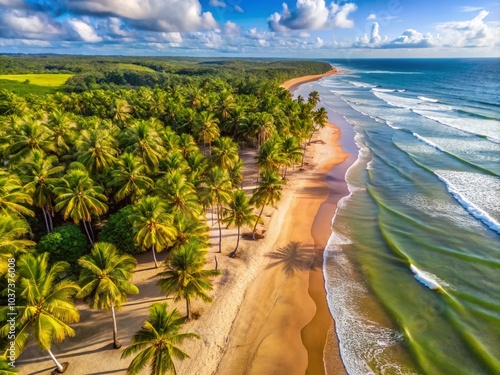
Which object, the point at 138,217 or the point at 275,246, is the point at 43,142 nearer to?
the point at 138,217

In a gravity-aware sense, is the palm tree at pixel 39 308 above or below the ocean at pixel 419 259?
above

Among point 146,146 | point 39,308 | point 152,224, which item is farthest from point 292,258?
point 39,308

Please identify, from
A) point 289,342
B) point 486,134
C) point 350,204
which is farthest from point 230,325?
point 486,134

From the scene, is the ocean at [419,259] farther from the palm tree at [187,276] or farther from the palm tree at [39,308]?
the palm tree at [39,308]

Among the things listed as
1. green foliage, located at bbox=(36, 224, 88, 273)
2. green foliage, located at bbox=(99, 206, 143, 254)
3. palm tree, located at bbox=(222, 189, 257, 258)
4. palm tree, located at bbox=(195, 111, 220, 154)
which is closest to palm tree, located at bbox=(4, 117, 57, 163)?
green foliage, located at bbox=(36, 224, 88, 273)

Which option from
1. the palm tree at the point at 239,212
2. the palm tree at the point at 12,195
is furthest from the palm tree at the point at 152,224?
the palm tree at the point at 12,195

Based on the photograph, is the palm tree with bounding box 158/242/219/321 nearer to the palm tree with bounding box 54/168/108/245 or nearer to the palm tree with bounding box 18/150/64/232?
the palm tree with bounding box 54/168/108/245

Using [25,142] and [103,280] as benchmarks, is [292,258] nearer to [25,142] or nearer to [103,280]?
[103,280]
